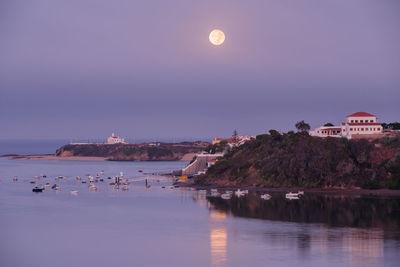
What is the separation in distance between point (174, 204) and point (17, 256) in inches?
1189

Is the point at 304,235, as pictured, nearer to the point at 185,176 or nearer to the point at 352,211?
the point at 352,211

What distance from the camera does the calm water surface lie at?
146ft

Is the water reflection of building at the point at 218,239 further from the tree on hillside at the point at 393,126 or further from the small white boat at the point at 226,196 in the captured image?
the tree on hillside at the point at 393,126

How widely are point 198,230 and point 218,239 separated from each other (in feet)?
15.8

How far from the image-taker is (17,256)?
46125 mm

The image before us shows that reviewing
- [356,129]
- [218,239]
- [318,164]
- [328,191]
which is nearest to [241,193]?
[318,164]

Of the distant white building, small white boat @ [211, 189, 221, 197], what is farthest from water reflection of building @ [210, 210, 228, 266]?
the distant white building

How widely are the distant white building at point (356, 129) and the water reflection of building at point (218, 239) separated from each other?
3405cm

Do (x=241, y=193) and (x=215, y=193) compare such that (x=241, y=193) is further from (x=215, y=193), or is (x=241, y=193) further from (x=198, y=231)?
(x=198, y=231)

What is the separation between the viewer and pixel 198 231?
182 ft

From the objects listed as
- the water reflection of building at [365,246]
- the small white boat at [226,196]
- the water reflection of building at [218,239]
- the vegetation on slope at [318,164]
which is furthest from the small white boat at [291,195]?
the water reflection of building at [365,246]

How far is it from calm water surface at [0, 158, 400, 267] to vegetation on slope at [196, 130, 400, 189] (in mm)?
6275

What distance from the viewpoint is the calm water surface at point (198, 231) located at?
146ft

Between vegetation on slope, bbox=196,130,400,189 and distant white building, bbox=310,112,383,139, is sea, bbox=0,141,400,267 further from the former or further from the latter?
distant white building, bbox=310,112,383,139
